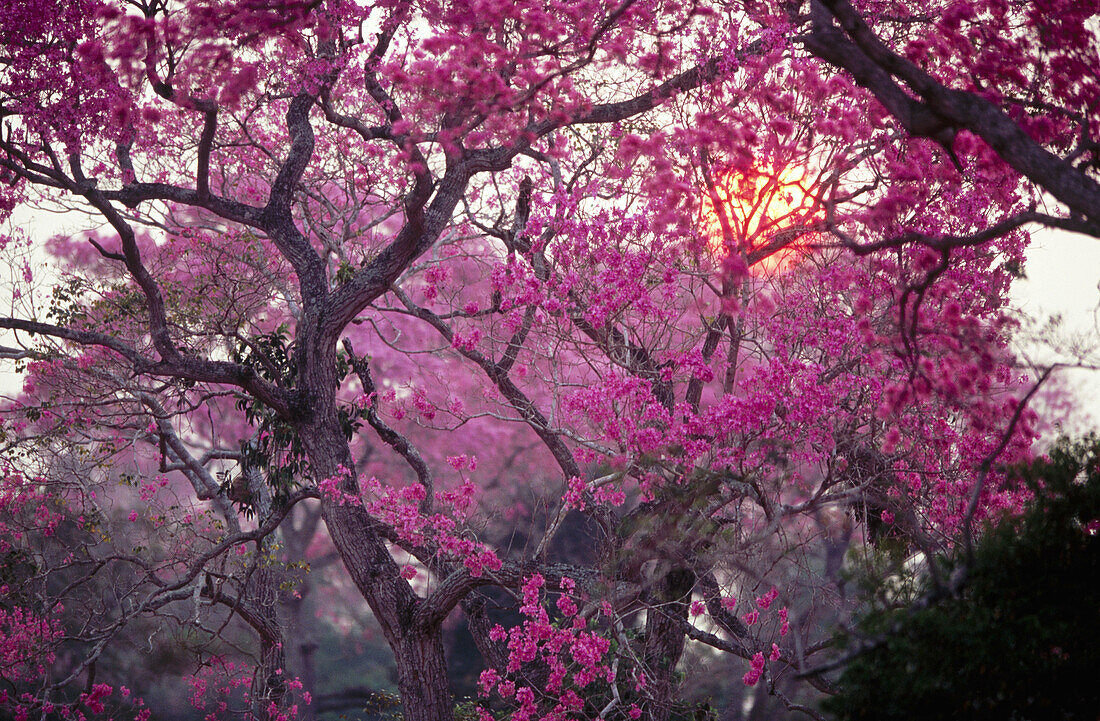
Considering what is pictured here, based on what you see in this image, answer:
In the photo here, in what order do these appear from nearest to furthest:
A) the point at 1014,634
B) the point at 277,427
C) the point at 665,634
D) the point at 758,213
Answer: the point at 1014,634
the point at 758,213
the point at 665,634
the point at 277,427

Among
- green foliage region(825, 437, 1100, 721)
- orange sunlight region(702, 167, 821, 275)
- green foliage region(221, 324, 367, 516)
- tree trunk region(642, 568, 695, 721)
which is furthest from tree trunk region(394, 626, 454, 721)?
green foliage region(825, 437, 1100, 721)

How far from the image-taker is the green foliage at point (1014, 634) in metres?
3.07

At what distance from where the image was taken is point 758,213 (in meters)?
6.21

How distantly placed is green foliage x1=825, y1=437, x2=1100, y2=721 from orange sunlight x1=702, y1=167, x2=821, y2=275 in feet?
9.05

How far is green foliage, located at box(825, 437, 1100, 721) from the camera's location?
3.07 meters

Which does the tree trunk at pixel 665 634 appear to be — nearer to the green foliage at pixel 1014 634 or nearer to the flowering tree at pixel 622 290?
the flowering tree at pixel 622 290

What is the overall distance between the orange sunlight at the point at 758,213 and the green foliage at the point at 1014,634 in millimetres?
2760

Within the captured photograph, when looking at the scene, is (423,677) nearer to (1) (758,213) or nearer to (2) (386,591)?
(2) (386,591)

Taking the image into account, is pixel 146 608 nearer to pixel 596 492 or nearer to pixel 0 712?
pixel 596 492

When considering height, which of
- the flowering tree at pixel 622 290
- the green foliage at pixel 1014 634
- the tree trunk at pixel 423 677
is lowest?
the green foliage at pixel 1014 634

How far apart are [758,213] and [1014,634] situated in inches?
142

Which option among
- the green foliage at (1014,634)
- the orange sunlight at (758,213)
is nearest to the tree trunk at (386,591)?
the orange sunlight at (758,213)

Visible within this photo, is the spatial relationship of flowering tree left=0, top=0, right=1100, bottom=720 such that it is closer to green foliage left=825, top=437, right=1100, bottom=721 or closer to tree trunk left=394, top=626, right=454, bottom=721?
tree trunk left=394, top=626, right=454, bottom=721

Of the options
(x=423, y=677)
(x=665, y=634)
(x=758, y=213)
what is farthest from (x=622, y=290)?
(x=423, y=677)
